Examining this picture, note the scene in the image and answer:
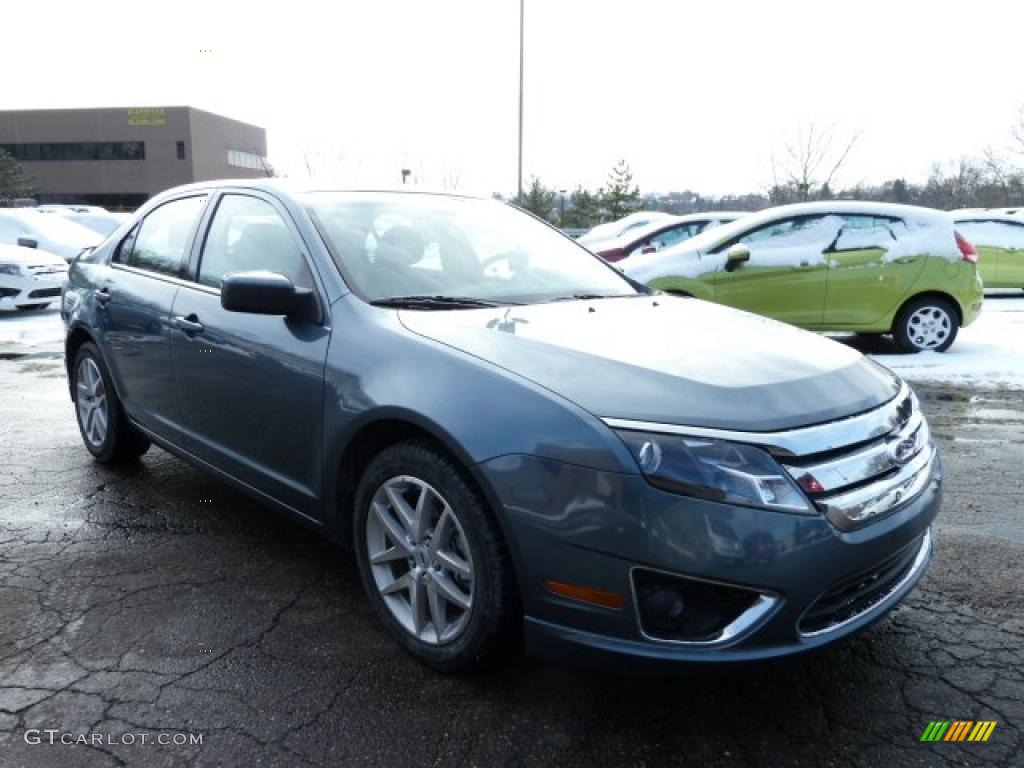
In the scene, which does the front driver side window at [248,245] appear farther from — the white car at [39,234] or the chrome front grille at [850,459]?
the white car at [39,234]

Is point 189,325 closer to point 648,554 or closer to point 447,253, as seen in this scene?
point 447,253

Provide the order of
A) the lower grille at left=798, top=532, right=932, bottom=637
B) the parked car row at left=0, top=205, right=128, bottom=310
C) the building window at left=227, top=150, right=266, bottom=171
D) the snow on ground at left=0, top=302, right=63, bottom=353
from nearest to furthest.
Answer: the lower grille at left=798, top=532, right=932, bottom=637, the snow on ground at left=0, top=302, right=63, bottom=353, the parked car row at left=0, top=205, right=128, bottom=310, the building window at left=227, top=150, right=266, bottom=171

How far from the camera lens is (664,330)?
276 centimetres

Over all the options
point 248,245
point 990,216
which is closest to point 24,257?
point 248,245

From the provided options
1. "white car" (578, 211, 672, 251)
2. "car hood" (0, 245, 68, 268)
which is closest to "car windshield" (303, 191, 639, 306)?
"car hood" (0, 245, 68, 268)

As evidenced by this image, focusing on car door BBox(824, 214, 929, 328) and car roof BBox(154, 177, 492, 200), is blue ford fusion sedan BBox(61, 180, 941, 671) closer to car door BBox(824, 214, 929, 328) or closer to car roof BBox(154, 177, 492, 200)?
car roof BBox(154, 177, 492, 200)

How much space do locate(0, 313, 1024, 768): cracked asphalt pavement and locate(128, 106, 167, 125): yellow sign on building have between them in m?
74.0

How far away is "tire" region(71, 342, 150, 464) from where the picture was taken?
4402mm

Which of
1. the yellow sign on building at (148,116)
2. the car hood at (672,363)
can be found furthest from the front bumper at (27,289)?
the yellow sign on building at (148,116)

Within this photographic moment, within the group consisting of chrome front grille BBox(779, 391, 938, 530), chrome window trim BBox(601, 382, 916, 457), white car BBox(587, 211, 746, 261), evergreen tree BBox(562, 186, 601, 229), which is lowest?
chrome front grille BBox(779, 391, 938, 530)

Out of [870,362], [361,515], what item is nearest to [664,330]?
[870,362]

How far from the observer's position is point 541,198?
49562 millimetres

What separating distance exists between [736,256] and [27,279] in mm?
9927

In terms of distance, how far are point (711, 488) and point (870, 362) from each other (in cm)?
113
